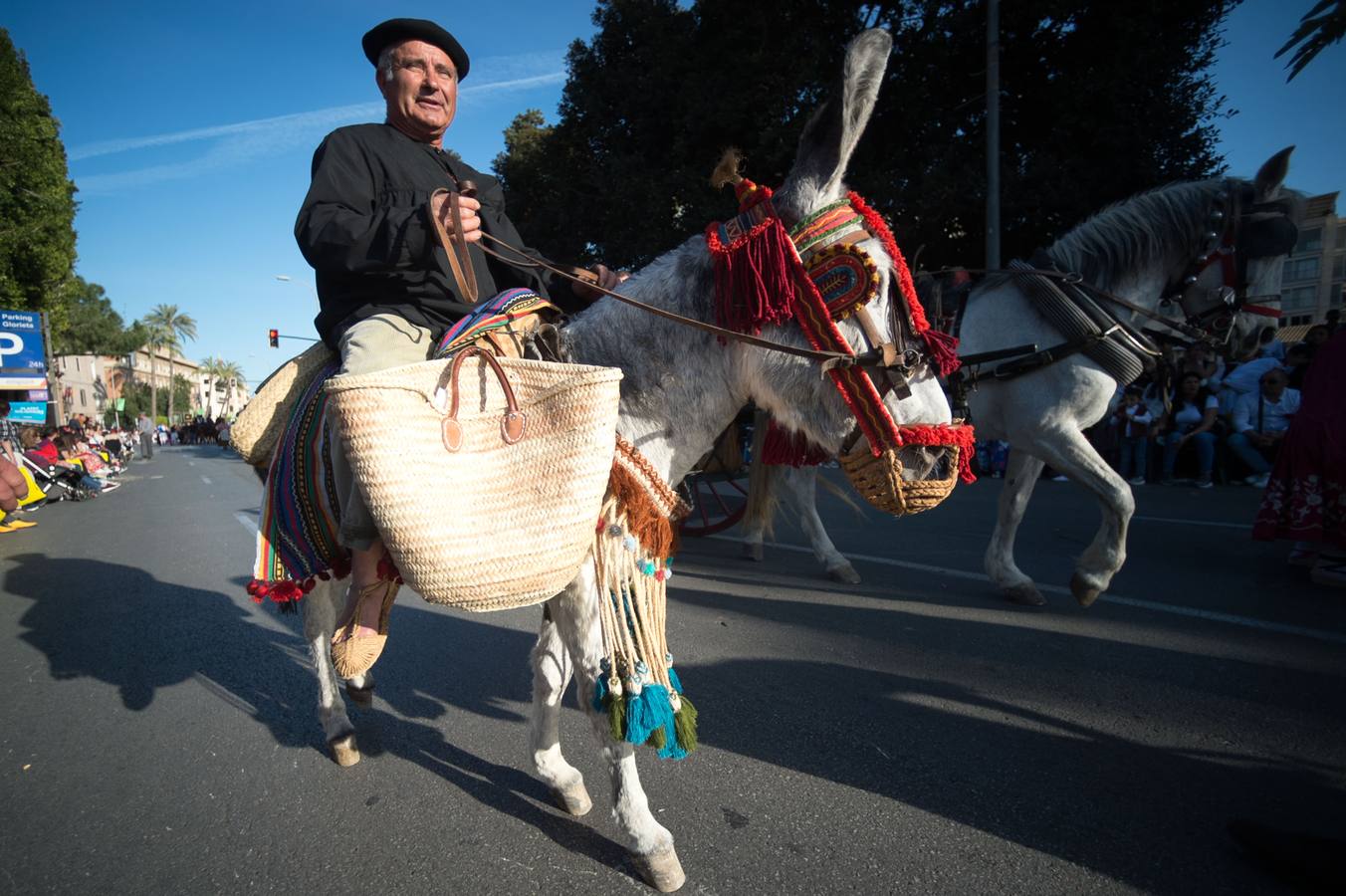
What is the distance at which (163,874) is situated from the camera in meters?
1.98

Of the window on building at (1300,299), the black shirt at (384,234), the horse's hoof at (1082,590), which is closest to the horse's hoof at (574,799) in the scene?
the black shirt at (384,234)

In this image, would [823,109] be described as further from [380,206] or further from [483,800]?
[483,800]

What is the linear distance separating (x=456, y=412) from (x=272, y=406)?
132 centimetres

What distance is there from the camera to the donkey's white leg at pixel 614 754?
179cm

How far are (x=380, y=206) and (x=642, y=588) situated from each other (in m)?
1.38

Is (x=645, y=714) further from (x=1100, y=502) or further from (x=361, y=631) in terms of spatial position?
(x=1100, y=502)

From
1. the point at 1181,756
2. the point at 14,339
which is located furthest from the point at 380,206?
the point at 14,339

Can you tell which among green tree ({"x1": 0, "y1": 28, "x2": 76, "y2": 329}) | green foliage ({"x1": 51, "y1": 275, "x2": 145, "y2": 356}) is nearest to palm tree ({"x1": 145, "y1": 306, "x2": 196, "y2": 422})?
green foliage ({"x1": 51, "y1": 275, "x2": 145, "y2": 356})

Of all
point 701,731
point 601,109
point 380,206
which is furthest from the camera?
point 601,109

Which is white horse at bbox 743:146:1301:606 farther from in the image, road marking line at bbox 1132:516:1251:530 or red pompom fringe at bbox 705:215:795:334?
road marking line at bbox 1132:516:1251:530

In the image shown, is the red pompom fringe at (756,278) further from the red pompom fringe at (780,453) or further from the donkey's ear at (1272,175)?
the donkey's ear at (1272,175)

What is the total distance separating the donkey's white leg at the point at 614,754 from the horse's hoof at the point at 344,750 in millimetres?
1318

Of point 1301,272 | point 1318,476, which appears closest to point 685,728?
point 1318,476

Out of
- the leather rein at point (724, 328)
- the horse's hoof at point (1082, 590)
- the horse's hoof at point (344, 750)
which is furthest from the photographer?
the horse's hoof at point (1082, 590)
